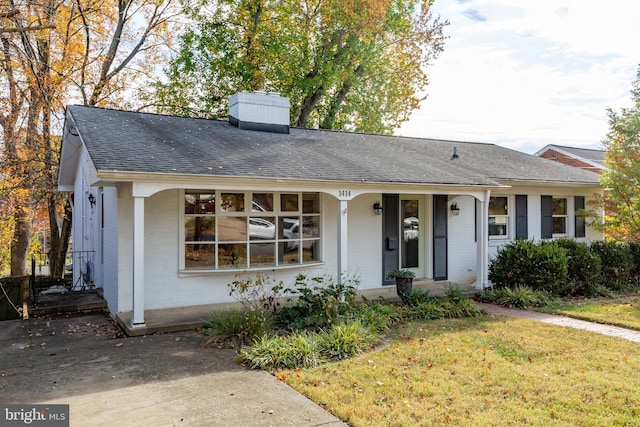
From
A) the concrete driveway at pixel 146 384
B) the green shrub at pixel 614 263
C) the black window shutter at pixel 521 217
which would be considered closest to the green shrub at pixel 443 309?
the concrete driveway at pixel 146 384

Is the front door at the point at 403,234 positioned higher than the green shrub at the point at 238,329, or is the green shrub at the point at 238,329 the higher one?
the front door at the point at 403,234

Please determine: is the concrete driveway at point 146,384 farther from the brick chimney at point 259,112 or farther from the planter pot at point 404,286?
the brick chimney at point 259,112

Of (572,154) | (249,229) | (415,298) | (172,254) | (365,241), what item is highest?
(572,154)

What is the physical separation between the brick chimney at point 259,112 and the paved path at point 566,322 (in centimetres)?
641

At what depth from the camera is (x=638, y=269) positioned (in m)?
12.5

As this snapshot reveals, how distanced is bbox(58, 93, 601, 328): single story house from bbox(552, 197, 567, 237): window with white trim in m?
0.03

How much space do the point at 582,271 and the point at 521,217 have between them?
2.23 meters

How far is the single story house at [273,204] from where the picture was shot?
8.04 m

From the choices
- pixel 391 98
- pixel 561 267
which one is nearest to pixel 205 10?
pixel 391 98

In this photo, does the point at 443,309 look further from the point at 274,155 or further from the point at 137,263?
the point at 137,263

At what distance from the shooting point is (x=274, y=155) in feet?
30.8

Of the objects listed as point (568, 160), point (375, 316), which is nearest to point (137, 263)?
point (375, 316)

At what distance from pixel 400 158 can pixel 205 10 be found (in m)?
12.9

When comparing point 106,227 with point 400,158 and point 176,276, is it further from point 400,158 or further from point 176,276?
point 400,158
